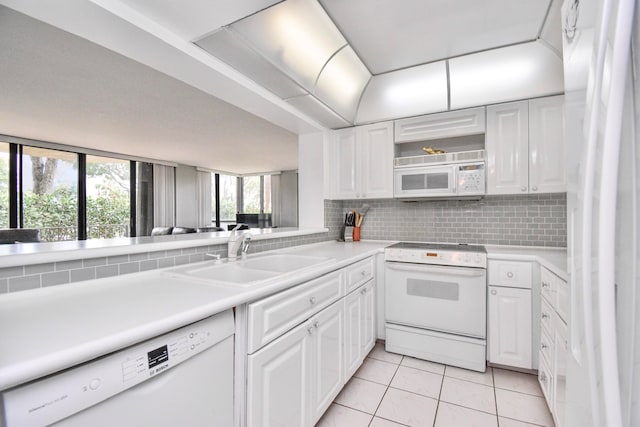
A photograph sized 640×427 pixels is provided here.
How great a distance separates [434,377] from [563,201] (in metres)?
1.80

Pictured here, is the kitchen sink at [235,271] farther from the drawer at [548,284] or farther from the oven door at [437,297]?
the drawer at [548,284]

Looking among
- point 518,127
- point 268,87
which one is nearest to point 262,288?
point 268,87

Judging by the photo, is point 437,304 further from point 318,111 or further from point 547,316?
point 318,111

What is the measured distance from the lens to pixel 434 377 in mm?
2102

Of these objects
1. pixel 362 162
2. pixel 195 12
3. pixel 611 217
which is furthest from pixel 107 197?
pixel 611 217

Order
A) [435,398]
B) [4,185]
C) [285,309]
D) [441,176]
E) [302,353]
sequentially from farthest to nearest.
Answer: [4,185], [441,176], [435,398], [302,353], [285,309]

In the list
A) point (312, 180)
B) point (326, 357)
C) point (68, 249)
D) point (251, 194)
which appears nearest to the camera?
point (68, 249)

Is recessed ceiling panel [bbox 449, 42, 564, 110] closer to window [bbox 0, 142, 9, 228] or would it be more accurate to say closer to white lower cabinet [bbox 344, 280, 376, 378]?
white lower cabinet [bbox 344, 280, 376, 378]

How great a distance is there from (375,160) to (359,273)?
1.23 m

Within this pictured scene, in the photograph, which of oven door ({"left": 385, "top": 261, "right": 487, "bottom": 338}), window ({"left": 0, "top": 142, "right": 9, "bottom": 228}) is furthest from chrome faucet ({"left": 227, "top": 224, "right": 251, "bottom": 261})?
window ({"left": 0, "top": 142, "right": 9, "bottom": 228})

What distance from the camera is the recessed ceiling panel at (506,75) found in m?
2.12

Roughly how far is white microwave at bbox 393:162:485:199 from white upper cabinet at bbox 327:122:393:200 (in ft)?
0.41

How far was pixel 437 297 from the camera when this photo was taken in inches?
90.5

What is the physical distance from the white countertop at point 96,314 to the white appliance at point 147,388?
4 centimetres
